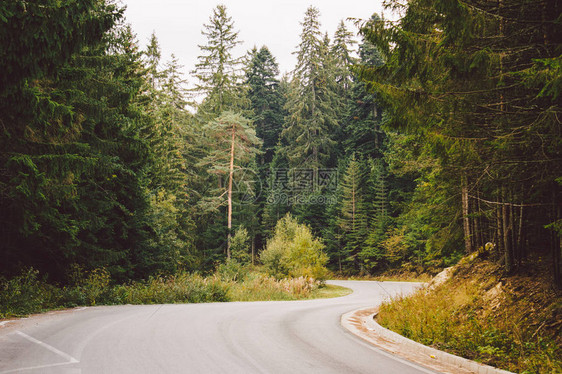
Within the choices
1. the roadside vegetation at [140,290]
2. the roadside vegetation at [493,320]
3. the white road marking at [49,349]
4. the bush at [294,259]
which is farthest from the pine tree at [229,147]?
the white road marking at [49,349]

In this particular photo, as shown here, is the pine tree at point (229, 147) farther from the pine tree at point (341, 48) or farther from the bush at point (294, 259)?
the pine tree at point (341, 48)

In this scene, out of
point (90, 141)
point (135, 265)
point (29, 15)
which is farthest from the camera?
point (135, 265)

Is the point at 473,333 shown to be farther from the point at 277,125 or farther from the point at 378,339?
the point at 277,125

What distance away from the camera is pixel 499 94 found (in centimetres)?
819

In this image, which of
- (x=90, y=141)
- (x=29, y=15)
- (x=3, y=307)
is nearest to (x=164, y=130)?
(x=90, y=141)

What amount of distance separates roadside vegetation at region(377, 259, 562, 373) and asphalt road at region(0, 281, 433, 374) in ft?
4.47

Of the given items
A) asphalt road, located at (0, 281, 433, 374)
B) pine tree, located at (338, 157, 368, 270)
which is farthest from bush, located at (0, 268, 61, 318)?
pine tree, located at (338, 157, 368, 270)

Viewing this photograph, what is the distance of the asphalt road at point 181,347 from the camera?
5551 millimetres

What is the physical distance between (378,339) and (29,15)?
9.87 m

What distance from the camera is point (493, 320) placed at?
8062 millimetres

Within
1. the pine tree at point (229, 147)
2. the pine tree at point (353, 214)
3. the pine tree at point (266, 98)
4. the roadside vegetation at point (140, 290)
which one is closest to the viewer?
the roadside vegetation at point (140, 290)

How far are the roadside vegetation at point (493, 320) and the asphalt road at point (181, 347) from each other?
1363mm

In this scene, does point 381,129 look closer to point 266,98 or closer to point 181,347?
point 181,347

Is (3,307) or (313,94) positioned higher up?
(313,94)
